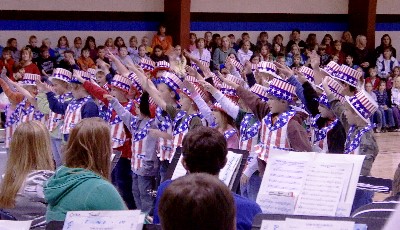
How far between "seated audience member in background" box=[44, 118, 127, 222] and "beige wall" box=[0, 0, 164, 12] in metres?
13.1

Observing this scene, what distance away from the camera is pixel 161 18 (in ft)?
59.7

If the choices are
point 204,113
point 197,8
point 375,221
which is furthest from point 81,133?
point 197,8

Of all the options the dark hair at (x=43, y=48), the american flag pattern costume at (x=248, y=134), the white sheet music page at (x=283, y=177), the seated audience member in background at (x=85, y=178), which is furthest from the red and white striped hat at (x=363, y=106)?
the dark hair at (x=43, y=48)

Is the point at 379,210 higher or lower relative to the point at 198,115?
lower

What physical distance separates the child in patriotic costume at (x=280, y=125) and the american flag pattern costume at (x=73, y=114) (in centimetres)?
243

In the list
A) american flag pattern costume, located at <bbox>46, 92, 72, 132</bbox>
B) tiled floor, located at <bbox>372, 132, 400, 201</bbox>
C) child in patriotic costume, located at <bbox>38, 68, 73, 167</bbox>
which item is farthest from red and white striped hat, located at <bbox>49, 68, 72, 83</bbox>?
tiled floor, located at <bbox>372, 132, 400, 201</bbox>

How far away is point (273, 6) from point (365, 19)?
7.24 ft

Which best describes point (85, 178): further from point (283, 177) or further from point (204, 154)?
point (283, 177)

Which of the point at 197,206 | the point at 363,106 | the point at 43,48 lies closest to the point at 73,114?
the point at 363,106

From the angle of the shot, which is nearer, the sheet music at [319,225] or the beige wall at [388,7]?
the sheet music at [319,225]

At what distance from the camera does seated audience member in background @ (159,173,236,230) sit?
2332 millimetres

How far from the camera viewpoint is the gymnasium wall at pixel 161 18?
16.7 meters

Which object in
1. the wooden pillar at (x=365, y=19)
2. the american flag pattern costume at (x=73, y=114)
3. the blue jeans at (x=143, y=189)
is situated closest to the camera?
the blue jeans at (x=143, y=189)

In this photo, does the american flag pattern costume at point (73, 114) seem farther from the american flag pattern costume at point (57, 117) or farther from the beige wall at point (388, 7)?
the beige wall at point (388, 7)
